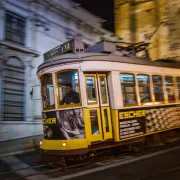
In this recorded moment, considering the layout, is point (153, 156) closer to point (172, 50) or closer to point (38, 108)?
point (38, 108)

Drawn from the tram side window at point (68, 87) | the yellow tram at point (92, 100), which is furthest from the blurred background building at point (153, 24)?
the tram side window at point (68, 87)

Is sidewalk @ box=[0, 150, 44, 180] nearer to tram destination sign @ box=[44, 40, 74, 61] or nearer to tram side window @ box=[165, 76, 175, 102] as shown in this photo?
tram destination sign @ box=[44, 40, 74, 61]

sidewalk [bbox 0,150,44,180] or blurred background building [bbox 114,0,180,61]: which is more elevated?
blurred background building [bbox 114,0,180,61]

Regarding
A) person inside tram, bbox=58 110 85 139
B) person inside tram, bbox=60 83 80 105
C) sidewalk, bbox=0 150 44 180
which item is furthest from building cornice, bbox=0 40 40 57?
person inside tram, bbox=58 110 85 139

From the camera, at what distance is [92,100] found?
7539mm

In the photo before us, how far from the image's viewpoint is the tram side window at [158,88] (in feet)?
30.5

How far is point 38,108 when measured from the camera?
46.9ft

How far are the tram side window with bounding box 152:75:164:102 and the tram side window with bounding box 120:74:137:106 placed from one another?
113cm

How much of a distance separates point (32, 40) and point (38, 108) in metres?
3.56

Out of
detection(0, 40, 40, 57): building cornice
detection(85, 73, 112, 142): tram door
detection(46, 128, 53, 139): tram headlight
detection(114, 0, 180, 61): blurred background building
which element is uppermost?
detection(114, 0, 180, 61): blurred background building

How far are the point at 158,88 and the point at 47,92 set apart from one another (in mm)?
3877

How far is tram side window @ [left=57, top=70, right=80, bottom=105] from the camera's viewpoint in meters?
7.36

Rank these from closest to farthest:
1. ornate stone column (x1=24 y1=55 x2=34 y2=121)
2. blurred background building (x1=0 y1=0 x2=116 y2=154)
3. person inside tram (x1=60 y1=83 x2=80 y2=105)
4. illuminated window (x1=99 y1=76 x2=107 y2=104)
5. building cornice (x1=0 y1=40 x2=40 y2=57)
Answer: person inside tram (x1=60 y1=83 x2=80 y2=105), illuminated window (x1=99 y1=76 x2=107 y2=104), blurred background building (x1=0 y1=0 x2=116 y2=154), building cornice (x1=0 y1=40 x2=40 y2=57), ornate stone column (x1=24 y1=55 x2=34 y2=121)

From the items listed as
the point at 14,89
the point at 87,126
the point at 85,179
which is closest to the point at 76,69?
the point at 87,126
